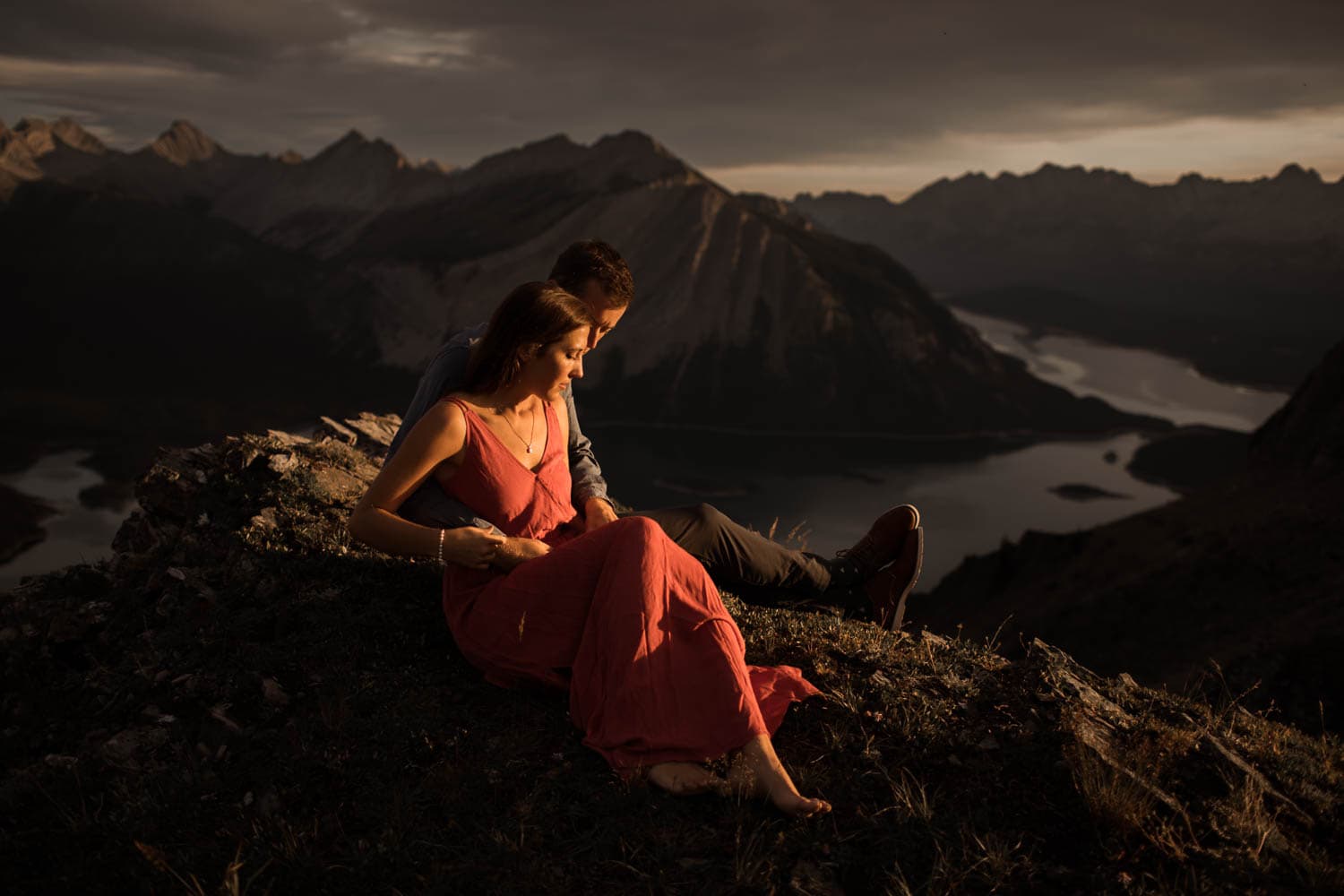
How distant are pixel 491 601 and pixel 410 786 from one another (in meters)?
0.96

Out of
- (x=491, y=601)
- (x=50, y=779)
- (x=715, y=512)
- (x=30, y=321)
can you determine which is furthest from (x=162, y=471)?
(x=30, y=321)

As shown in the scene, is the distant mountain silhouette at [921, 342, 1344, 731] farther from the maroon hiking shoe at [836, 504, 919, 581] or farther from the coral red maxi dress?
the coral red maxi dress

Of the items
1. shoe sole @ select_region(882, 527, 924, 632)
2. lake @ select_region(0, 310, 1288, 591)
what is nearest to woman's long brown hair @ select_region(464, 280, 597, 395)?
shoe sole @ select_region(882, 527, 924, 632)

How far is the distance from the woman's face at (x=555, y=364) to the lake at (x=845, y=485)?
64.9 meters

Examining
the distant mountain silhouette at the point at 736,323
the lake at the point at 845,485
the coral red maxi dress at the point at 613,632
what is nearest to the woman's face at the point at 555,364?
the coral red maxi dress at the point at 613,632

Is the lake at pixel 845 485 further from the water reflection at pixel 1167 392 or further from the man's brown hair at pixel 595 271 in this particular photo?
the man's brown hair at pixel 595 271

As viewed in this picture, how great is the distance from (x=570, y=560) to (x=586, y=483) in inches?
48.1

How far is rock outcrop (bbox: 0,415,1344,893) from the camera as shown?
11.4 ft

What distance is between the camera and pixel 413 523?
433 centimetres

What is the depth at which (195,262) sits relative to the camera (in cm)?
15988

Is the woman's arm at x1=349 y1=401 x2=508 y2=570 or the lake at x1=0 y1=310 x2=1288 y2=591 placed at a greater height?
the woman's arm at x1=349 y1=401 x2=508 y2=570

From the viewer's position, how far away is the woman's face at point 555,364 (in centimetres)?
439

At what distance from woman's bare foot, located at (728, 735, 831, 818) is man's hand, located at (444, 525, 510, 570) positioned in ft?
5.26

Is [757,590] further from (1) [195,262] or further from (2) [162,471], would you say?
(1) [195,262]
